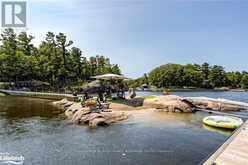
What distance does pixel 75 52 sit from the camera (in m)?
59.3

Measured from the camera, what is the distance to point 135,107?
23.6 metres

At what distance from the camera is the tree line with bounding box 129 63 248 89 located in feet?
350

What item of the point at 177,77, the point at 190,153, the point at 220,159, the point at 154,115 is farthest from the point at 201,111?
the point at 177,77

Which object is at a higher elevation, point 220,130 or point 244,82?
point 244,82

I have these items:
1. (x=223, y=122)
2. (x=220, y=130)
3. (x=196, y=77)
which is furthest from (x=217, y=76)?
(x=220, y=130)

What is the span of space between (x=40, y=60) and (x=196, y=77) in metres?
69.5

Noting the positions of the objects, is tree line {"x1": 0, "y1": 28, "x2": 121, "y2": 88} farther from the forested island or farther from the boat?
the boat

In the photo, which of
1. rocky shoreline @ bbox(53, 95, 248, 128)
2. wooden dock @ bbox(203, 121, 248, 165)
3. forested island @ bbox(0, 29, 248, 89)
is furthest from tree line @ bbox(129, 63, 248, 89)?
wooden dock @ bbox(203, 121, 248, 165)

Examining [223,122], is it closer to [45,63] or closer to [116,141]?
[116,141]

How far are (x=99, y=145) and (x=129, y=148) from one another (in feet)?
5.21

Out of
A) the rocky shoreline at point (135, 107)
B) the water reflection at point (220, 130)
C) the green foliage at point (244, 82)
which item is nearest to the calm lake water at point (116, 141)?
the water reflection at point (220, 130)

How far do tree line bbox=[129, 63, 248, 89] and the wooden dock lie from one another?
310 feet

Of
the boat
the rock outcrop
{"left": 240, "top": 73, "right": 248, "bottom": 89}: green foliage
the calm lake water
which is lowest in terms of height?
the calm lake water

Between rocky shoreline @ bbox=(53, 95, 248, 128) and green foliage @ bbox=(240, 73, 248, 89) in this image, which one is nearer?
rocky shoreline @ bbox=(53, 95, 248, 128)
